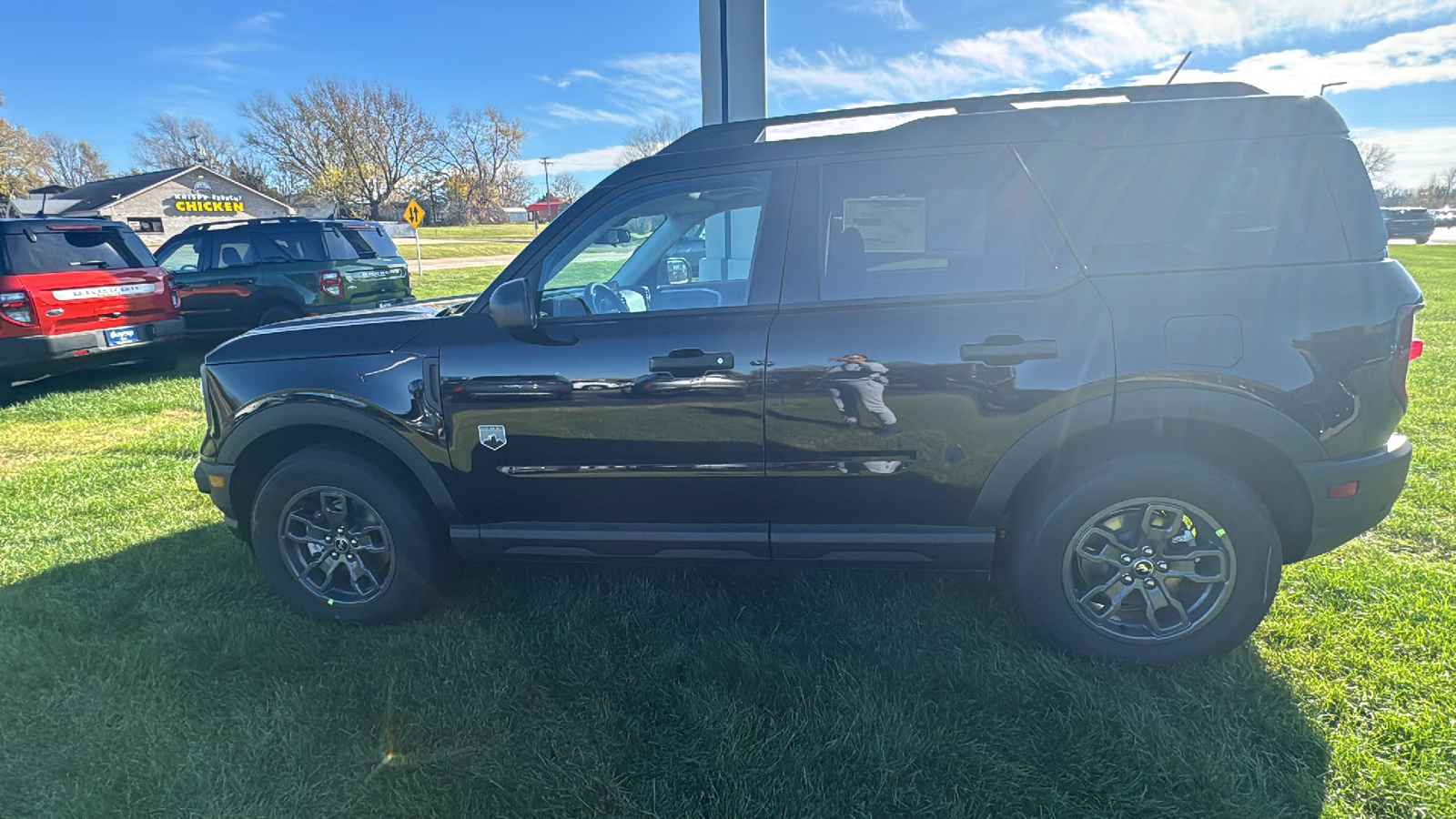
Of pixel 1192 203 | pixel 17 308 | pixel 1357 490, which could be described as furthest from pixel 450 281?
pixel 1357 490

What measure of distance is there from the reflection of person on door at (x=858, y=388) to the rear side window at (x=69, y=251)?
7.71 metres

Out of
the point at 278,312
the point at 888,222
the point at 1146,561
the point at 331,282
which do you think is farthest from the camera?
the point at 278,312

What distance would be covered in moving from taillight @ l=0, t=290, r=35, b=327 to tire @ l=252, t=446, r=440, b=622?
5433mm

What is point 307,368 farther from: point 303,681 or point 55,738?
point 55,738

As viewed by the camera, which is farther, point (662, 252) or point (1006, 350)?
point (662, 252)

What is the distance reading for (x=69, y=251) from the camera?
276 inches

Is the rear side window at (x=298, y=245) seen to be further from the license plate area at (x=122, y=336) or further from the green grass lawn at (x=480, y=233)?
the green grass lawn at (x=480, y=233)

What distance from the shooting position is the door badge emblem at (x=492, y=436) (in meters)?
2.81

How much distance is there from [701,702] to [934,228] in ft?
6.05

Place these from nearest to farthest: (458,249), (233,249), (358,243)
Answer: (233,249), (358,243), (458,249)

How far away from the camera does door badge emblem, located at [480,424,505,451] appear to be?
9.23 feet

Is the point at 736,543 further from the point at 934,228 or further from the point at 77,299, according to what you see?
the point at 77,299

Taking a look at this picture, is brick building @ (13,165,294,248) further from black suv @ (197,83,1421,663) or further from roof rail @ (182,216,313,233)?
black suv @ (197,83,1421,663)

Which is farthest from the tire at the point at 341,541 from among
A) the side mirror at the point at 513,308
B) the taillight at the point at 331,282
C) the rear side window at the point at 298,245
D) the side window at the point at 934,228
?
the rear side window at the point at 298,245
